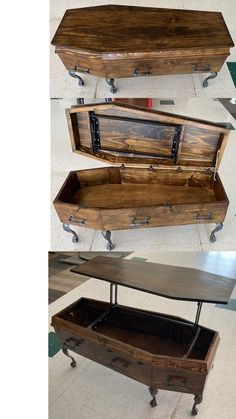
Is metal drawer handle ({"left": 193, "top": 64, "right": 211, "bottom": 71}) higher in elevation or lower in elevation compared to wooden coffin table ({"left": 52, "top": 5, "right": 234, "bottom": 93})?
lower

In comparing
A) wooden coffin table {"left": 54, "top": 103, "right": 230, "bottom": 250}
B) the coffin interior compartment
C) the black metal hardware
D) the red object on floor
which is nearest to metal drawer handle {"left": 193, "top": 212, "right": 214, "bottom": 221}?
wooden coffin table {"left": 54, "top": 103, "right": 230, "bottom": 250}

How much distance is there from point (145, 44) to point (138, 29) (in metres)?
0.09

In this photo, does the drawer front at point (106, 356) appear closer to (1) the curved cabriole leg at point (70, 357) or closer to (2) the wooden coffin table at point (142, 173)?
(1) the curved cabriole leg at point (70, 357)

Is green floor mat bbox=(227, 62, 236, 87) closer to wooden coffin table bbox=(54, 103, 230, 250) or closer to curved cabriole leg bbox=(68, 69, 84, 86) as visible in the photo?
wooden coffin table bbox=(54, 103, 230, 250)

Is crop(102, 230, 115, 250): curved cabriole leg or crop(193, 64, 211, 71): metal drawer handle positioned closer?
crop(102, 230, 115, 250): curved cabriole leg

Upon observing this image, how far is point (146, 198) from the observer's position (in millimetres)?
1180

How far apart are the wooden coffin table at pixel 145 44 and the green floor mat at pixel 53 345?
79cm

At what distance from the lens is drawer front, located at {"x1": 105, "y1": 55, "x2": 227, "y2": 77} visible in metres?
1.09

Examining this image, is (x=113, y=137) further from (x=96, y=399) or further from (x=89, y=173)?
(x=96, y=399)

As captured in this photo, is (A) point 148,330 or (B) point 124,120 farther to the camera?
(A) point 148,330

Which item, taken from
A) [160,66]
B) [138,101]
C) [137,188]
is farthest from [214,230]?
[160,66]

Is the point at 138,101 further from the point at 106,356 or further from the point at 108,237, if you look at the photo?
the point at 106,356

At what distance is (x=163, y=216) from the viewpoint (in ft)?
3.32

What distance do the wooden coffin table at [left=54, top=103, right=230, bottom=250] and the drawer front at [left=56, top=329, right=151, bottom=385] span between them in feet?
1.24
